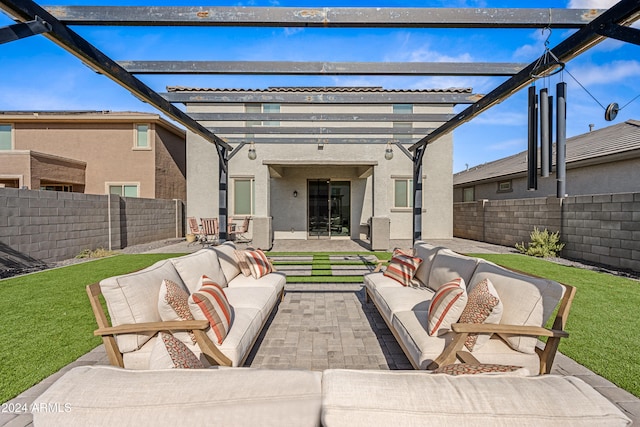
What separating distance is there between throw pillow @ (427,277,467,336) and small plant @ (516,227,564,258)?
7862mm

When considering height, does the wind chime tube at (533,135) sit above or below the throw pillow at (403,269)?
above

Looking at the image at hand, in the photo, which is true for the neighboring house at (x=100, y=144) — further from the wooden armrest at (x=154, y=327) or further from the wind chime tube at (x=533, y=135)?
the wind chime tube at (x=533, y=135)

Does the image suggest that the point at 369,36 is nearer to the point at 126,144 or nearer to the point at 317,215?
the point at 317,215

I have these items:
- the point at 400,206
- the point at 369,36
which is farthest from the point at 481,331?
the point at 400,206

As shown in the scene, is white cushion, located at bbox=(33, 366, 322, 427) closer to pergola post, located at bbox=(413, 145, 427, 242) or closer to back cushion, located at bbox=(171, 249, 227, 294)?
back cushion, located at bbox=(171, 249, 227, 294)

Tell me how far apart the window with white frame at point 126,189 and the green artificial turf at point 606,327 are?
51.0ft

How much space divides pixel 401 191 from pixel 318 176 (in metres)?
3.54

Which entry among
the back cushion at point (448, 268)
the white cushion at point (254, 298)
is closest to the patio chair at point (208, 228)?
the white cushion at point (254, 298)

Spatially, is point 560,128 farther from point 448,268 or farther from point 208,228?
point 208,228

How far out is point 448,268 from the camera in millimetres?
3629

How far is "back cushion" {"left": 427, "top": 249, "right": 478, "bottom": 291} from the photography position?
3291mm

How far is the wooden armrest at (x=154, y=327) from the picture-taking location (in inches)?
90.2

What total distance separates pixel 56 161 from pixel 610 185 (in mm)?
20735

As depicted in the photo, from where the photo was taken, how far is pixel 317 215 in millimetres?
12984
